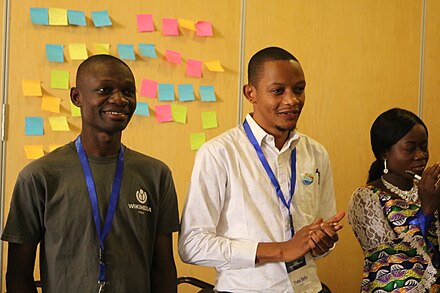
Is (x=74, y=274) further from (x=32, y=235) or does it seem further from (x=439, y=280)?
(x=439, y=280)

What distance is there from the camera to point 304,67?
11.6 feet

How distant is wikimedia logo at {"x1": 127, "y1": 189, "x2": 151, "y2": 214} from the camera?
6.82ft

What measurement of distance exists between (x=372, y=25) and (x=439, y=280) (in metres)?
1.60

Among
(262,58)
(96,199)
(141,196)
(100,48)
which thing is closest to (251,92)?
(262,58)

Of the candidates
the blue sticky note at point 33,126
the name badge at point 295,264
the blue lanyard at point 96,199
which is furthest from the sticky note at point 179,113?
the name badge at point 295,264

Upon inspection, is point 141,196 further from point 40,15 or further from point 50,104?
point 40,15

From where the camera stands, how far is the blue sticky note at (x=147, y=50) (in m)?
3.20

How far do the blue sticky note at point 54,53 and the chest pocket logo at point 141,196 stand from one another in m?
1.21

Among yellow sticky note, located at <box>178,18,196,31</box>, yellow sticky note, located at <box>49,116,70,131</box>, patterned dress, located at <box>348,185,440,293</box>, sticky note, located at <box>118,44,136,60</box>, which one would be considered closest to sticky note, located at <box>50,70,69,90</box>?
yellow sticky note, located at <box>49,116,70,131</box>

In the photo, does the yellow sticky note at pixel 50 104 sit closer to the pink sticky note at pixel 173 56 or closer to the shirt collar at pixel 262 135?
the pink sticky note at pixel 173 56

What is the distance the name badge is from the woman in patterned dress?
0.55 m

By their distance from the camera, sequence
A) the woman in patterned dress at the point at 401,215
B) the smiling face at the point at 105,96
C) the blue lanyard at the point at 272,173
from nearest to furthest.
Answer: the smiling face at the point at 105,96 < the blue lanyard at the point at 272,173 < the woman in patterned dress at the point at 401,215

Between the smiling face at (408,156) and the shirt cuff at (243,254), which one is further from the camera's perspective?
the smiling face at (408,156)

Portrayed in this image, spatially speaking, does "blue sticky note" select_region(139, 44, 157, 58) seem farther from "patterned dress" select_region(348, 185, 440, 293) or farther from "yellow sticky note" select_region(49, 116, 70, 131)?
"patterned dress" select_region(348, 185, 440, 293)
